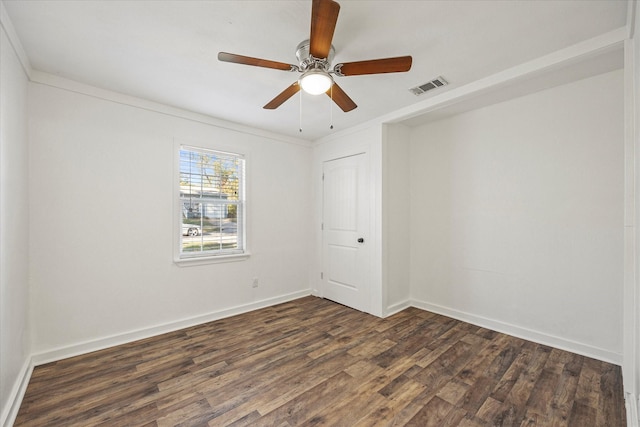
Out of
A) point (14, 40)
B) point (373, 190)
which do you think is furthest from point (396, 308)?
point (14, 40)

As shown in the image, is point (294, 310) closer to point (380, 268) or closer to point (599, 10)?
point (380, 268)

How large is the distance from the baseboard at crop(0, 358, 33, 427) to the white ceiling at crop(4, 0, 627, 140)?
245 centimetres

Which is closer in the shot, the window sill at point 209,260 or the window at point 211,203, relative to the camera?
the window sill at point 209,260

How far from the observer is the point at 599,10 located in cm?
167

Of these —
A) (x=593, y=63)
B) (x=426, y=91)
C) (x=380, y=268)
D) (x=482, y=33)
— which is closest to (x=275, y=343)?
(x=380, y=268)

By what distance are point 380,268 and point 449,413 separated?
1768 millimetres

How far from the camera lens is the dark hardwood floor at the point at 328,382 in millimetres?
1772

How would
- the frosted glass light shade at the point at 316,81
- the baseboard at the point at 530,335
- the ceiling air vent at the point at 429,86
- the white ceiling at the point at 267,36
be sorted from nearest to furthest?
the white ceiling at the point at 267,36
the frosted glass light shade at the point at 316,81
the baseboard at the point at 530,335
the ceiling air vent at the point at 429,86

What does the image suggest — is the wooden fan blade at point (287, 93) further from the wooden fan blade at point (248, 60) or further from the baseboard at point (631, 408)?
the baseboard at point (631, 408)

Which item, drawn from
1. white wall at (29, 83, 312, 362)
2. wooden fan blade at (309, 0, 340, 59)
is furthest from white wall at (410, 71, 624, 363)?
white wall at (29, 83, 312, 362)

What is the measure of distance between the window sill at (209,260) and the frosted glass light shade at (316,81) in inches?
95.5

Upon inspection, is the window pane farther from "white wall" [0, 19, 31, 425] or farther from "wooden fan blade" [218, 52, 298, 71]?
"wooden fan blade" [218, 52, 298, 71]

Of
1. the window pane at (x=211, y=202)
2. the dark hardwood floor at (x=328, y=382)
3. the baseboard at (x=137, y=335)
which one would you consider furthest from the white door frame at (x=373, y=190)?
the window pane at (x=211, y=202)

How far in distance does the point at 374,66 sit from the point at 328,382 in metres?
2.32
